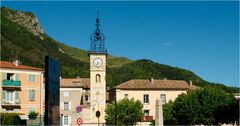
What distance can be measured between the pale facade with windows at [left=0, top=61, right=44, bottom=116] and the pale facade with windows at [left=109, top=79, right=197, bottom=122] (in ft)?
41.4

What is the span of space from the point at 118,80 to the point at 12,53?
3307 centimetres

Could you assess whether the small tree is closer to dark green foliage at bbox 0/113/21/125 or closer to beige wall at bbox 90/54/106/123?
beige wall at bbox 90/54/106/123

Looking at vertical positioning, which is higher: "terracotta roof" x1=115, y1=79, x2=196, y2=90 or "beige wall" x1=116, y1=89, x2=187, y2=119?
"terracotta roof" x1=115, y1=79, x2=196, y2=90

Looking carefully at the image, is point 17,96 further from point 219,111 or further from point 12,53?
point 12,53

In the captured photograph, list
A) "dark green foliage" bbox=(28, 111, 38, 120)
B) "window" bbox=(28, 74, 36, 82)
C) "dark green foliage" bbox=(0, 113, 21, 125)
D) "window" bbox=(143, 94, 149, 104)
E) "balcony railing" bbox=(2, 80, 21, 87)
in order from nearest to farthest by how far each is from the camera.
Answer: "dark green foliage" bbox=(0, 113, 21, 125) → "dark green foliage" bbox=(28, 111, 38, 120) → "balcony railing" bbox=(2, 80, 21, 87) → "window" bbox=(28, 74, 36, 82) → "window" bbox=(143, 94, 149, 104)

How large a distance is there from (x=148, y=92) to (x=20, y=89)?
748 inches

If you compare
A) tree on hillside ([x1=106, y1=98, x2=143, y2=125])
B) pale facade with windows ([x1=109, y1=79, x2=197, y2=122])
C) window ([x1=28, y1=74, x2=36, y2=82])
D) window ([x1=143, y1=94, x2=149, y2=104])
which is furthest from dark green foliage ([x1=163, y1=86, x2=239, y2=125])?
window ([x1=28, y1=74, x2=36, y2=82])

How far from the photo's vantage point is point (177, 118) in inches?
2330

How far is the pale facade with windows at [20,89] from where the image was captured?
59.2m

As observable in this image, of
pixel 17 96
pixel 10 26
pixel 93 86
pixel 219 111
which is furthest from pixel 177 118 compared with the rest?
pixel 10 26

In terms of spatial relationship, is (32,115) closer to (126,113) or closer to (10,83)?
(10,83)

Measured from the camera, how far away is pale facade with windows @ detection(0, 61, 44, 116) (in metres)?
59.2

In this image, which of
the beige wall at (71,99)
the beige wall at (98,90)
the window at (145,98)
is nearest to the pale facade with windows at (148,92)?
the window at (145,98)

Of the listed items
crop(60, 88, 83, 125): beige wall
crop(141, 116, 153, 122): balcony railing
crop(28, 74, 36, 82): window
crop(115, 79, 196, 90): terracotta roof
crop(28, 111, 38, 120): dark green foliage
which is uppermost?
crop(28, 74, 36, 82): window
